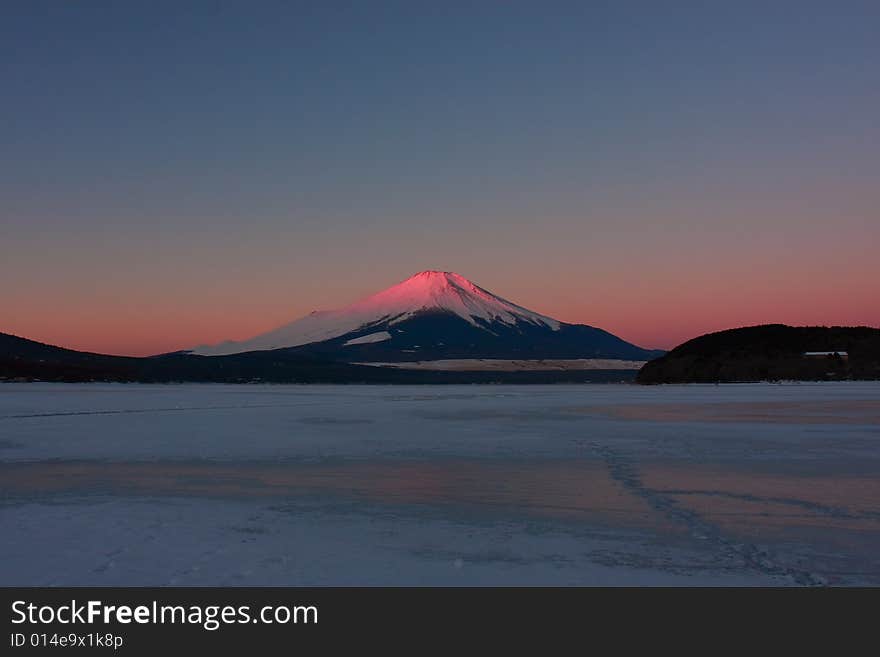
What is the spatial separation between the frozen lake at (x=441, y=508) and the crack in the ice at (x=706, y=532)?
4 centimetres

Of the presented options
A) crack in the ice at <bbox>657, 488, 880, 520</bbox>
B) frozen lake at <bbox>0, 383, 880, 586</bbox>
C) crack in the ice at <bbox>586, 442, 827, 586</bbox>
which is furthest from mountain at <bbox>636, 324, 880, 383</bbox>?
crack in the ice at <bbox>657, 488, 880, 520</bbox>

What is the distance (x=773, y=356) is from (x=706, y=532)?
119350mm

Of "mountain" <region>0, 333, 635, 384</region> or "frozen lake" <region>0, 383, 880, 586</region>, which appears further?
"mountain" <region>0, 333, 635, 384</region>

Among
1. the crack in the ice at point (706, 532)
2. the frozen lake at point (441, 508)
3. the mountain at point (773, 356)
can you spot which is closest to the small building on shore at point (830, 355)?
the mountain at point (773, 356)

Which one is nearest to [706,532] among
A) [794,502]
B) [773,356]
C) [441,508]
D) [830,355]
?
[794,502]

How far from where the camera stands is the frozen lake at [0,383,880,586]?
27.7 feet

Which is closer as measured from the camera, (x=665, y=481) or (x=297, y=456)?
(x=665, y=481)

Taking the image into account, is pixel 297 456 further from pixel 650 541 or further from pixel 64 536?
pixel 650 541

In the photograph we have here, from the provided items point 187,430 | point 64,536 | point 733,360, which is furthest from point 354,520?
point 733,360

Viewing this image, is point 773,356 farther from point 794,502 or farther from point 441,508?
point 441,508

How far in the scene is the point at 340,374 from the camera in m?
164

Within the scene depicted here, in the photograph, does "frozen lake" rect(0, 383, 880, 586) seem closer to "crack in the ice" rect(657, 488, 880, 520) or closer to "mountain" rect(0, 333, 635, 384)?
"crack in the ice" rect(657, 488, 880, 520)

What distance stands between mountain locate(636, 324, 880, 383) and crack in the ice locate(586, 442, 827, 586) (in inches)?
3917
